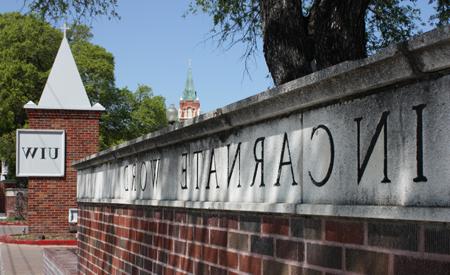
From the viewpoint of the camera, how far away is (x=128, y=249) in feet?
19.1

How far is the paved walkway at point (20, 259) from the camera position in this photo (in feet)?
45.5

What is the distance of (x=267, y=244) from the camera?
319 cm

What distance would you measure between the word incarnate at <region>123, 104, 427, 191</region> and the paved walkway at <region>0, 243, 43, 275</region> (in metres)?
9.09

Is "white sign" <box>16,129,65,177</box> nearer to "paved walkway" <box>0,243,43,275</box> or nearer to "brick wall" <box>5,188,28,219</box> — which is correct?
"paved walkway" <box>0,243,43,275</box>

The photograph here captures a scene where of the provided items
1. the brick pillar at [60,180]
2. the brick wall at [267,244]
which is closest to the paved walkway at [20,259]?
the brick pillar at [60,180]

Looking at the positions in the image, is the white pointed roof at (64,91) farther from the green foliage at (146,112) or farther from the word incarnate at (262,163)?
the green foliage at (146,112)

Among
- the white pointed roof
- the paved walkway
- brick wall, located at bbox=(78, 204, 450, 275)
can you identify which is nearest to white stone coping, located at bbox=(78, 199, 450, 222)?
brick wall, located at bbox=(78, 204, 450, 275)

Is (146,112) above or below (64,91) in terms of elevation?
above

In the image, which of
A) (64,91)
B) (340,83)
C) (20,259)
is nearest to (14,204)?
(64,91)

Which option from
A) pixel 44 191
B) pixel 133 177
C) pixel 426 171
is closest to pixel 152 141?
pixel 133 177

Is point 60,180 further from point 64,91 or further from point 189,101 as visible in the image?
point 189,101

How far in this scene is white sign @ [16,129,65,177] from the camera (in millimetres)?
19516

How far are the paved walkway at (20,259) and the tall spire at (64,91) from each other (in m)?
4.17

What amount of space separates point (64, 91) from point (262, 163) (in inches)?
727
